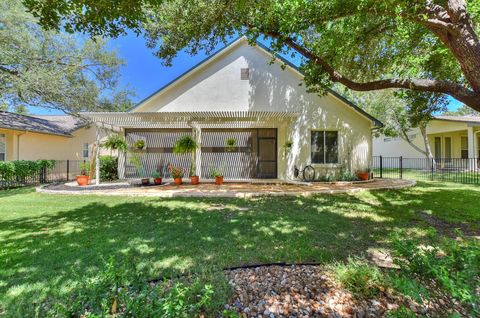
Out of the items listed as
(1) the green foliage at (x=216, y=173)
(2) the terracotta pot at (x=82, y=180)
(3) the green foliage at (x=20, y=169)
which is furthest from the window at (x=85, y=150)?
(1) the green foliage at (x=216, y=173)

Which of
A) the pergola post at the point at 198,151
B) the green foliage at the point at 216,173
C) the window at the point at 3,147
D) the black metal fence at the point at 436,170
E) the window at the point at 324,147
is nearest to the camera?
the green foliage at the point at 216,173

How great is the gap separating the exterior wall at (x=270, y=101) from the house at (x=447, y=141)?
8.60 metres

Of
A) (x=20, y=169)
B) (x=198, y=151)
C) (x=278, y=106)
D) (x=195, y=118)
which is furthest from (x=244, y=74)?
(x=20, y=169)

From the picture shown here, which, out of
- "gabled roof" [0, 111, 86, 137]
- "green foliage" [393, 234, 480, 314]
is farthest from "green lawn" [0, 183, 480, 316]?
"gabled roof" [0, 111, 86, 137]

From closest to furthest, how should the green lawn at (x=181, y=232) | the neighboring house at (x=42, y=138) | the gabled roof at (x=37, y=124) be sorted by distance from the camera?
the green lawn at (x=181, y=232) → the gabled roof at (x=37, y=124) → the neighboring house at (x=42, y=138)

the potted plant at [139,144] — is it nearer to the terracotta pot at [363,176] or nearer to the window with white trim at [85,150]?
the window with white trim at [85,150]

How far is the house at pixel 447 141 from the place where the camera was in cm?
1759

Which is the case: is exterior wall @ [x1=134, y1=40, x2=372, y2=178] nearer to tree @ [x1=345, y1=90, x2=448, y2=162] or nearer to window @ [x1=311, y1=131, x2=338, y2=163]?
window @ [x1=311, y1=131, x2=338, y2=163]

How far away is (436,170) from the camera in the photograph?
1817cm

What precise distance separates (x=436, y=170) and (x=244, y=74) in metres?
16.1

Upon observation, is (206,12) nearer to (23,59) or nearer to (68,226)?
(68,226)

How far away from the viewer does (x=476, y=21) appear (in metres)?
6.71

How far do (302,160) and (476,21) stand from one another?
7902 mm

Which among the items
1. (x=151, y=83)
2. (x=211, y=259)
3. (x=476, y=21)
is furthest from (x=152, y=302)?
(x=151, y=83)
